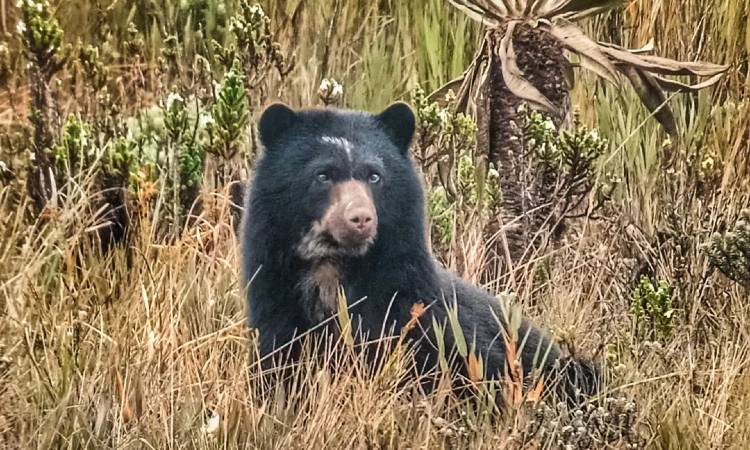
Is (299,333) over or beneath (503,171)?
beneath

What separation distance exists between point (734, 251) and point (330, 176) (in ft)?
4.69

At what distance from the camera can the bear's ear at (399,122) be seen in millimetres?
4328

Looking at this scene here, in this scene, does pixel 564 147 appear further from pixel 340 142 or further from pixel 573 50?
pixel 340 142

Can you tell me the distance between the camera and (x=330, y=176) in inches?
167

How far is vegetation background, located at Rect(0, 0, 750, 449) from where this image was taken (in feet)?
12.3

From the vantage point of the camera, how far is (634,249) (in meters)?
5.30

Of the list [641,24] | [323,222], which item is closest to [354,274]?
[323,222]

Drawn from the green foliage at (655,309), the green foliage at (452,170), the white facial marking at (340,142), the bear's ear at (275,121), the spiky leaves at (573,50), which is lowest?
the green foliage at (655,309)

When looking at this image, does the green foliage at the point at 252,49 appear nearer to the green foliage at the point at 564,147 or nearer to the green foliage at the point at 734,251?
the green foliage at the point at 564,147

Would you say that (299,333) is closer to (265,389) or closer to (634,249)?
(265,389)

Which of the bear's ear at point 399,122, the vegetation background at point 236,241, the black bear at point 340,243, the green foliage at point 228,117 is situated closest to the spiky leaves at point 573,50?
the vegetation background at point 236,241

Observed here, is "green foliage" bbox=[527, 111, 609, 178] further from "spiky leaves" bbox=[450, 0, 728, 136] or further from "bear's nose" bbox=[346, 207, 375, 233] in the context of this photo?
"bear's nose" bbox=[346, 207, 375, 233]

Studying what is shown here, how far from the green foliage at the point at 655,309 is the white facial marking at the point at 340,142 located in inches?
38.8

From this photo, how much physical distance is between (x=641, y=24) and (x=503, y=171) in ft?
5.34
